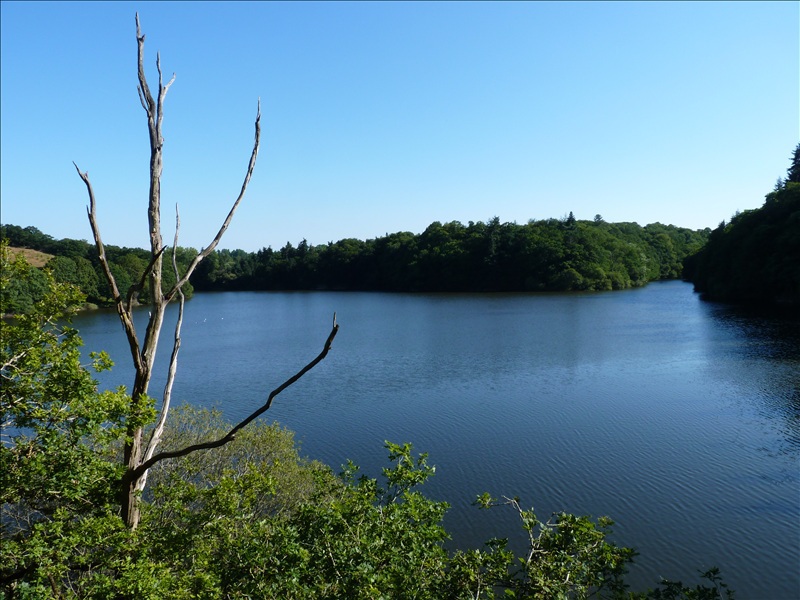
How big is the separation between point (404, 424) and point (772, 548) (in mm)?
10244

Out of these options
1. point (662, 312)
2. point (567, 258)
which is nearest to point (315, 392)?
point (662, 312)

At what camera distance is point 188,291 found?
260ft

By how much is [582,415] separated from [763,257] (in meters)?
37.2

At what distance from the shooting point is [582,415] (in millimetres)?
19203

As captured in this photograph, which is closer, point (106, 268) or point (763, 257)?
point (106, 268)

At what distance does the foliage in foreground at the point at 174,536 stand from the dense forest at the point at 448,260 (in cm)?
5458

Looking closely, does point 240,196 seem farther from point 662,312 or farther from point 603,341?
point 662,312

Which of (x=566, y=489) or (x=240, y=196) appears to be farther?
(x=566, y=489)

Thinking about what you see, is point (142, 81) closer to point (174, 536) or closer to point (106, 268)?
point (106, 268)

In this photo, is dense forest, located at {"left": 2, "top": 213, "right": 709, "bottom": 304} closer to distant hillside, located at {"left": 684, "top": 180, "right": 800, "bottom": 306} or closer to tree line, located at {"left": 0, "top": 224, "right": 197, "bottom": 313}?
tree line, located at {"left": 0, "top": 224, "right": 197, "bottom": 313}

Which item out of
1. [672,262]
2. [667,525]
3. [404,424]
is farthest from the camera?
[672,262]

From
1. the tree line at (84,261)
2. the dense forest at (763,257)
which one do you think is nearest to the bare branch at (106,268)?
the dense forest at (763,257)

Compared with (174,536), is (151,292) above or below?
above

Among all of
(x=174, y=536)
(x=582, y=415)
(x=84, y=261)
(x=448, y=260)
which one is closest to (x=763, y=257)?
(x=582, y=415)
